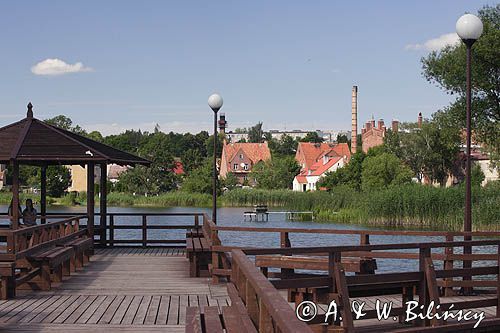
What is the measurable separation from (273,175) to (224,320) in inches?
3223

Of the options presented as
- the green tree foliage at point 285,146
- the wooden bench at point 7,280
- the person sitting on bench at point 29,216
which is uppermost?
the green tree foliage at point 285,146

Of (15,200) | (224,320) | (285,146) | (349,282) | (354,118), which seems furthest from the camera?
(285,146)

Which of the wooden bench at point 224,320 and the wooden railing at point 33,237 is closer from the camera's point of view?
the wooden bench at point 224,320

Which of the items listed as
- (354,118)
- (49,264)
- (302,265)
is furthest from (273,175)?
(302,265)

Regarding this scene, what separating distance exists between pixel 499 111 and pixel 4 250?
31.5 meters

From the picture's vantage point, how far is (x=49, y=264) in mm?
12297

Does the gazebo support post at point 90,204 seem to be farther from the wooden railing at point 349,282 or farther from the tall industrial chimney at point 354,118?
the tall industrial chimney at point 354,118

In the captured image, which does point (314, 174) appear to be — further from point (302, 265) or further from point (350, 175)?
point (302, 265)

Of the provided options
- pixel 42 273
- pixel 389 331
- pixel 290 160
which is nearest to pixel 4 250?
pixel 42 273

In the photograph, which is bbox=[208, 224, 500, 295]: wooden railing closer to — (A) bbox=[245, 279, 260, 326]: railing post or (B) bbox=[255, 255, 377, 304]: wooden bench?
(B) bbox=[255, 255, 377, 304]: wooden bench

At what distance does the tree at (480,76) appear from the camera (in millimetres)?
37625

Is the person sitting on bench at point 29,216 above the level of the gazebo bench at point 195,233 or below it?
above

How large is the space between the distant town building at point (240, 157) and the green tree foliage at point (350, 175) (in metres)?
39.3

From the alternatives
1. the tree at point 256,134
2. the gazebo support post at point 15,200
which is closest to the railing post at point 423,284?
the gazebo support post at point 15,200
